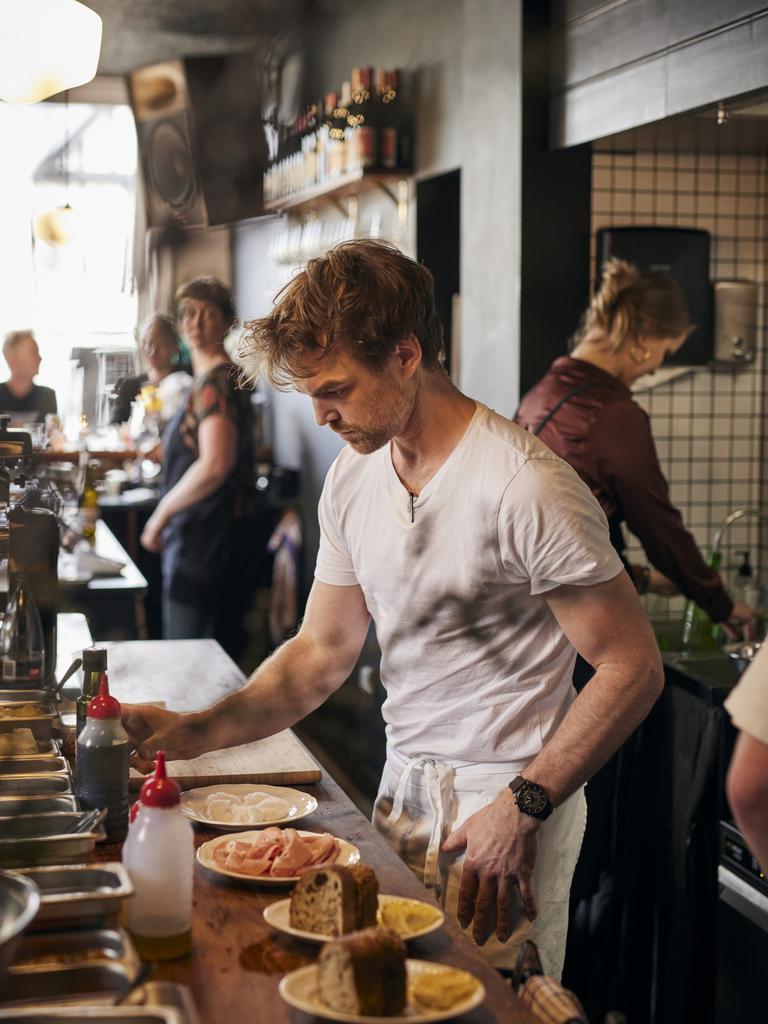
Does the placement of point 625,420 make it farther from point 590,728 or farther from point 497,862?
point 497,862

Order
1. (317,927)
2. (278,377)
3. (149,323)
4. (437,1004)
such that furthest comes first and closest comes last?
(149,323)
(278,377)
(317,927)
(437,1004)

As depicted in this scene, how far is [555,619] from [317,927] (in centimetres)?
69

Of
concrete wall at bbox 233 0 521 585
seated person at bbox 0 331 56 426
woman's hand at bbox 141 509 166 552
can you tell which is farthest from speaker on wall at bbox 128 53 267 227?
woman's hand at bbox 141 509 166 552

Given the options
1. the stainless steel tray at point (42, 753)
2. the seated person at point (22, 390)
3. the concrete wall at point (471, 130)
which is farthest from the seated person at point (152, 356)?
the stainless steel tray at point (42, 753)

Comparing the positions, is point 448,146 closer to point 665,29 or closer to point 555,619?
point 665,29

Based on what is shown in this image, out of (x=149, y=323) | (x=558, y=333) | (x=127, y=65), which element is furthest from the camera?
(x=127, y=65)

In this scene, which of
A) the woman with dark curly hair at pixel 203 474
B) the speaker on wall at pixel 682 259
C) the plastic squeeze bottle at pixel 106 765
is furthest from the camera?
the woman with dark curly hair at pixel 203 474

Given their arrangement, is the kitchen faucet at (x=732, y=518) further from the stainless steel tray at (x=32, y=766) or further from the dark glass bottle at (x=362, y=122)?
the stainless steel tray at (x=32, y=766)

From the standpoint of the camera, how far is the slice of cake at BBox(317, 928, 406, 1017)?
46.1 inches

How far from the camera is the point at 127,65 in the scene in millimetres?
7172

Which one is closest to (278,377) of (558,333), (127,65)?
(558,333)

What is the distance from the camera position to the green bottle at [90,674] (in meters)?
1.86

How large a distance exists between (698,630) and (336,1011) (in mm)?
2436

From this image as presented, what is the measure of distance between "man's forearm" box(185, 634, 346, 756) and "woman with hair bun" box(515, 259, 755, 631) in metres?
1.13
